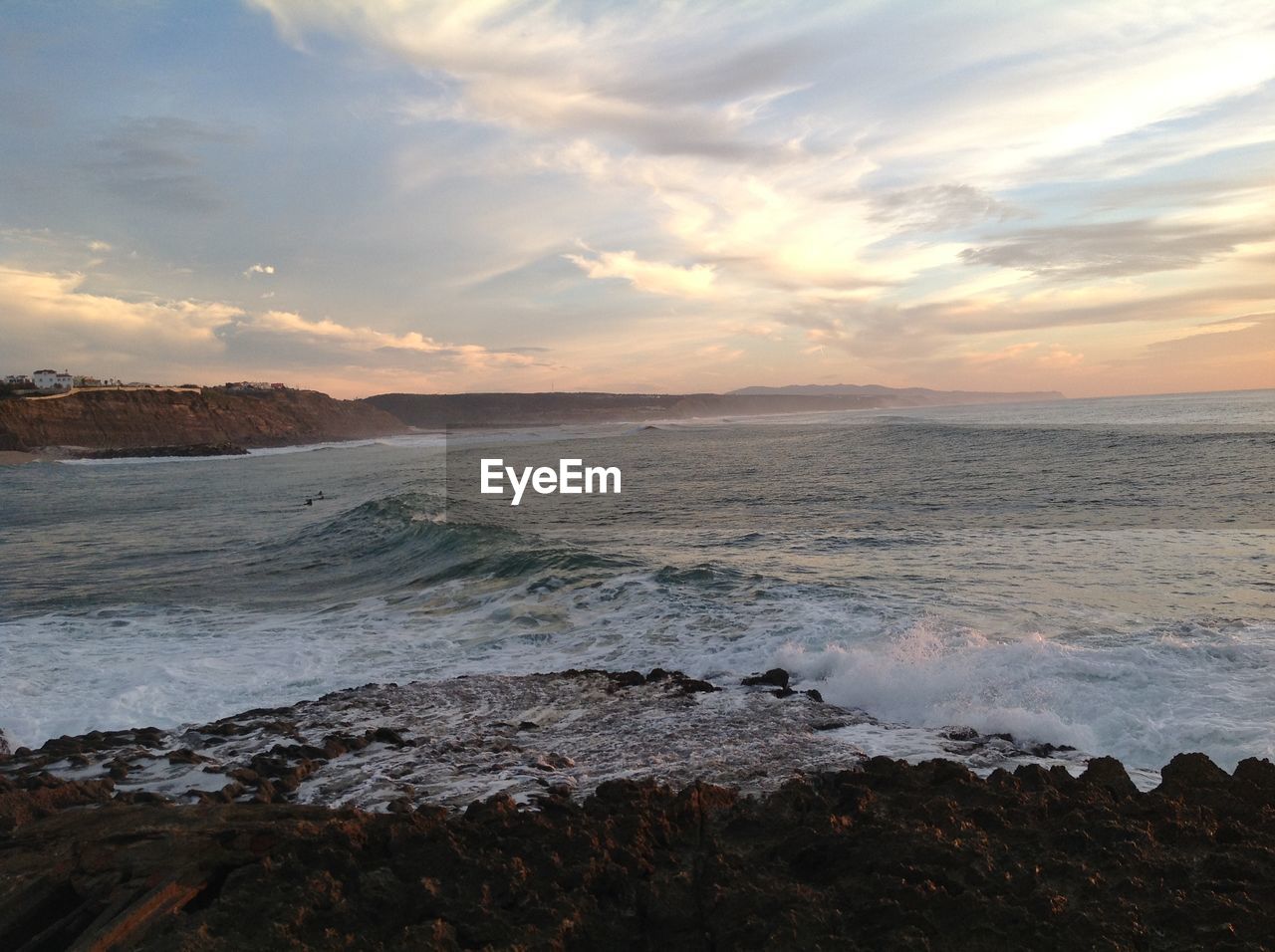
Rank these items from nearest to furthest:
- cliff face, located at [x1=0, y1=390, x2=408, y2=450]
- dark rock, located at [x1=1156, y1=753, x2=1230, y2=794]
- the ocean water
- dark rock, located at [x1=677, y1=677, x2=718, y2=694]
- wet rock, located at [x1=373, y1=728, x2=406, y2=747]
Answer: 1. dark rock, located at [x1=1156, y1=753, x2=1230, y2=794]
2. wet rock, located at [x1=373, y1=728, x2=406, y2=747]
3. the ocean water
4. dark rock, located at [x1=677, y1=677, x2=718, y2=694]
5. cliff face, located at [x1=0, y1=390, x2=408, y2=450]

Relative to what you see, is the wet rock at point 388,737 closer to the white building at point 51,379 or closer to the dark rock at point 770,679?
the dark rock at point 770,679

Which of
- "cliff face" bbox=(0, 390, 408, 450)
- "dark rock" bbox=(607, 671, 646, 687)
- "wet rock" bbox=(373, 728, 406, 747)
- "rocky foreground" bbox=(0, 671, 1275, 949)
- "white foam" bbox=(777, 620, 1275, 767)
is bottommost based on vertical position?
"dark rock" bbox=(607, 671, 646, 687)

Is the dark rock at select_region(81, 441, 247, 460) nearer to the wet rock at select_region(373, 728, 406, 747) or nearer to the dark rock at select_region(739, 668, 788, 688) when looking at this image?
the wet rock at select_region(373, 728, 406, 747)

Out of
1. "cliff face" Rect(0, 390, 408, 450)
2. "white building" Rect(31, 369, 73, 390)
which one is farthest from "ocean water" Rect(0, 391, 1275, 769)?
"white building" Rect(31, 369, 73, 390)

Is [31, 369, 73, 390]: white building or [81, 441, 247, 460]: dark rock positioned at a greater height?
[31, 369, 73, 390]: white building

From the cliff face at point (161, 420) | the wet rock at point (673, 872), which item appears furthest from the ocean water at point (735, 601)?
the cliff face at point (161, 420)

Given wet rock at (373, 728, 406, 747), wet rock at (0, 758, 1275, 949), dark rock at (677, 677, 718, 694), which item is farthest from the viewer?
dark rock at (677, 677, 718, 694)

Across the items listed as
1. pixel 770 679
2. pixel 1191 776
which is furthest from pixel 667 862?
pixel 770 679
